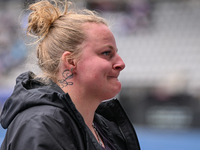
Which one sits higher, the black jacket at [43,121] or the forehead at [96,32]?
the forehead at [96,32]

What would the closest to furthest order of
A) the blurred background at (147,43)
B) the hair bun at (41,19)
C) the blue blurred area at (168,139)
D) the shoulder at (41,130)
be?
the shoulder at (41,130) → the hair bun at (41,19) → the blue blurred area at (168,139) → the blurred background at (147,43)

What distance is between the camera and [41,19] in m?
1.44

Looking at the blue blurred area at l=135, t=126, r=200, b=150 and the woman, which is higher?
the woman

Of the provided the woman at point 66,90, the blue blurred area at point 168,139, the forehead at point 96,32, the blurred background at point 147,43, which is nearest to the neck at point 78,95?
Result: the woman at point 66,90

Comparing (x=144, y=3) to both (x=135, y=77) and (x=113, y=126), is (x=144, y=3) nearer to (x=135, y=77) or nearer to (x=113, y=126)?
(x=135, y=77)

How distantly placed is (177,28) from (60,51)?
8.61 meters

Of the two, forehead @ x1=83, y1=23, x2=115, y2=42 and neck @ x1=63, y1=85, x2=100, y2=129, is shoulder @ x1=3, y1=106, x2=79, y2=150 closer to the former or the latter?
neck @ x1=63, y1=85, x2=100, y2=129

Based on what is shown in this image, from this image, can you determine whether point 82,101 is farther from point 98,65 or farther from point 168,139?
point 168,139

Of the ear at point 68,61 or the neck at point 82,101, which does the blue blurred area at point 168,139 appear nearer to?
the neck at point 82,101

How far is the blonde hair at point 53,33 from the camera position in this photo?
136 cm

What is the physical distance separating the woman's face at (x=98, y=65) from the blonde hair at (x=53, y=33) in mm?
47

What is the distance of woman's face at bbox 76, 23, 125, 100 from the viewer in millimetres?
1315

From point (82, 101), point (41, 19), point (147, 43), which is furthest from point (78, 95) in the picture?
point (147, 43)

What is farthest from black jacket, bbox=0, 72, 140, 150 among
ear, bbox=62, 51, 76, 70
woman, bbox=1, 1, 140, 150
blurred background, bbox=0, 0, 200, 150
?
blurred background, bbox=0, 0, 200, 150
